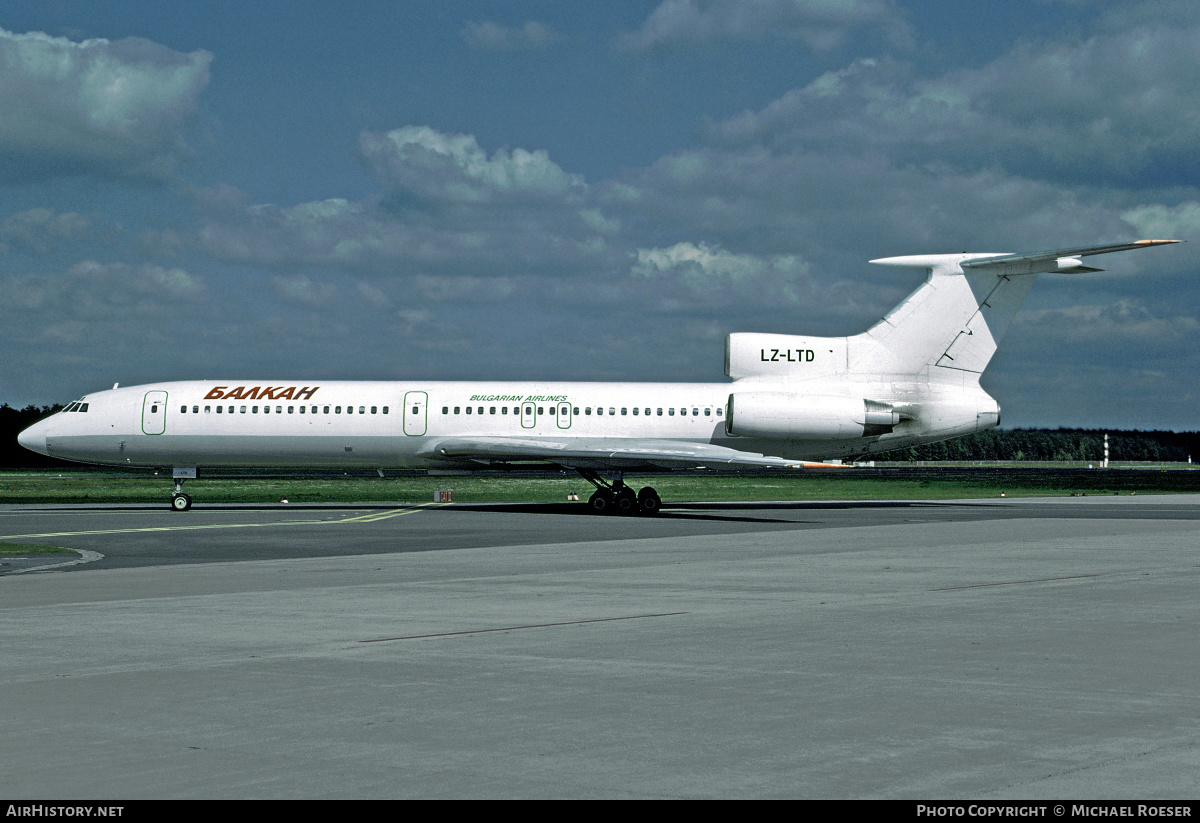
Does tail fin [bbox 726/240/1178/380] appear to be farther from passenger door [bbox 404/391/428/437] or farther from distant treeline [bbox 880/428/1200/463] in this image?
distant treeline [bbox 880/428/1200/463]

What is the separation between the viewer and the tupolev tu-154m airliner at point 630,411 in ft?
130

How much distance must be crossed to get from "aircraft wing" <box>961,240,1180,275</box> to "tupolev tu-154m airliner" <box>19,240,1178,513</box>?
0.31 ft

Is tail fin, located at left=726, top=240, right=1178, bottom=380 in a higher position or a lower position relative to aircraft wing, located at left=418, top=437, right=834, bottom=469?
higher

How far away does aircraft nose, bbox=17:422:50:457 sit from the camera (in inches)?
1671

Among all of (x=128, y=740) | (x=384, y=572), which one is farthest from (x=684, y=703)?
(x=384, y=572)

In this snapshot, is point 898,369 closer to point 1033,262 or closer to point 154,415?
point 1033,262

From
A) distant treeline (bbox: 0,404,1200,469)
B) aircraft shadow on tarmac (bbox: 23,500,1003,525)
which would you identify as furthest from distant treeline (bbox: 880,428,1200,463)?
aircraft shadow on tarmac (bbox: 23,500,1003,525)

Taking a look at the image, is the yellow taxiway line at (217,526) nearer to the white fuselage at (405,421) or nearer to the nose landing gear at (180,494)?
the white fuselage at (405,421)

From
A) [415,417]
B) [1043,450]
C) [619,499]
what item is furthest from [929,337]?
[1043,450]

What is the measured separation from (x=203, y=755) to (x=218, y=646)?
461 centimetres

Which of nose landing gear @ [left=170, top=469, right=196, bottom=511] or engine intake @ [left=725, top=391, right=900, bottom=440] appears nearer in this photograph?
engine intake @ [left=725, top=391, right=900, bottom=440]

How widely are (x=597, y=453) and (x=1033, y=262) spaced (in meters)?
14.5

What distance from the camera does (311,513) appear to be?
39.0 metres
